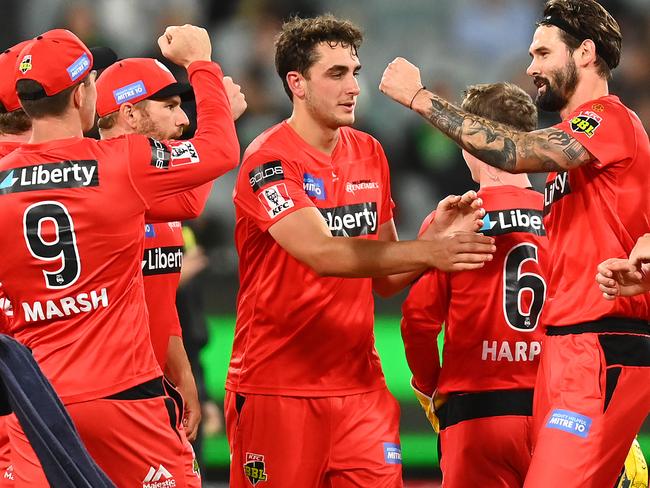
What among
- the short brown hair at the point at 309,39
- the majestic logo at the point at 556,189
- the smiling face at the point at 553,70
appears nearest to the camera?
the majestic logo at the point at 556,189

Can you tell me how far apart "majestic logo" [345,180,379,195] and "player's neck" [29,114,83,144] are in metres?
1.38

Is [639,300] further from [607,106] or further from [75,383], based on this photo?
[75,383]

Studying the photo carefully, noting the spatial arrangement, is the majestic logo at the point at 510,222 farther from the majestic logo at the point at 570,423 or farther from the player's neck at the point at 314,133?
the majestic logo at the point at 570,423

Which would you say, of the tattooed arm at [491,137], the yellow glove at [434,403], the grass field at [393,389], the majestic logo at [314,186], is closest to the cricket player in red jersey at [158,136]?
the majestic logo at [314,186]

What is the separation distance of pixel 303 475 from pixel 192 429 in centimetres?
90

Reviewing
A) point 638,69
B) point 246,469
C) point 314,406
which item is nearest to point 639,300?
point 314,406

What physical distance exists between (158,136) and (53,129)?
4.77 feet

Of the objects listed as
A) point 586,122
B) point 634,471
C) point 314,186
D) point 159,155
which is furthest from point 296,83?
point 634,471

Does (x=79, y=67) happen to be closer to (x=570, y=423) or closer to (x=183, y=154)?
(x=183, y=154)

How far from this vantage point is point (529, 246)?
5328mm

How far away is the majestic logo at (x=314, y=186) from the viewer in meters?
5.27

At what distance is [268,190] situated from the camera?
16.7ft

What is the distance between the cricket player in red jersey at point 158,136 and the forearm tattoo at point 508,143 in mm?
1628

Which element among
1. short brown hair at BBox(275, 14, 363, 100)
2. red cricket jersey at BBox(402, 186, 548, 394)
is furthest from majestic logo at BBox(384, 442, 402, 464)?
short brown hair at BBox(275, 14, 363, 100)
